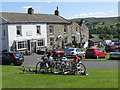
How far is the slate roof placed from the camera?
35.4 meters

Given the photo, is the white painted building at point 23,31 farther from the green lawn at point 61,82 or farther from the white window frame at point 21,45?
the green lawn at point 61,82

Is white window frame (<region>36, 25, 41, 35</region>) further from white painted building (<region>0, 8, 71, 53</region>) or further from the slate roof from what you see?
the slate roof

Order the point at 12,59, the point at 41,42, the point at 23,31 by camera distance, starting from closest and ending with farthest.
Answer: the point at 12,59 → the point at 23,31 → the point at 41,42

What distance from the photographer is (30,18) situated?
38.5 meters

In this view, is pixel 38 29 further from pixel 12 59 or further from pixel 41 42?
pixel 12 59

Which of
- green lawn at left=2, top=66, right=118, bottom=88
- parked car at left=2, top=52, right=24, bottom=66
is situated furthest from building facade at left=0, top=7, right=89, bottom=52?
green lawn at left=2, top=66, right=118, bottom=88

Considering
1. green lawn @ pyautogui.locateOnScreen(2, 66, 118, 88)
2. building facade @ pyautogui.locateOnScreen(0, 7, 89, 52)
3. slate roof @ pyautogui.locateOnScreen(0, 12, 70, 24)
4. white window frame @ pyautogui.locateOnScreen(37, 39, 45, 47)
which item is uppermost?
slate roof @ pyautogui.locateOnScreen(0, 12, 70, 24)

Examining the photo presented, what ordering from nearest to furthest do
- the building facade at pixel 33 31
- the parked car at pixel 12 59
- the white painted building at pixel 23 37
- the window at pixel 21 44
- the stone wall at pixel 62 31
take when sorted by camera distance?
the parked car at pixel 12 59 < the white painted building at pixel 23 37 < the building facade at pixel 33 31 < the window at pixel 21 44 < the stone wall at pixel 62 31

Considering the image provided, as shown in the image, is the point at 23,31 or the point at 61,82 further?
the point at 23,31

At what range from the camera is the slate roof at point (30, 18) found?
3538cm

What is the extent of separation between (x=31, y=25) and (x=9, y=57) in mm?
18992

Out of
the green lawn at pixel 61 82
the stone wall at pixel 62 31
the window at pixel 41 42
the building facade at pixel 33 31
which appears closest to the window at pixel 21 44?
the building facade at pixel 33 31

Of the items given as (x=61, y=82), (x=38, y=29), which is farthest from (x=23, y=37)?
(x=61, y=82)

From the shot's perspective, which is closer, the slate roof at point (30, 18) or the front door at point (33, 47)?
the slate roof at point (30, 18)
